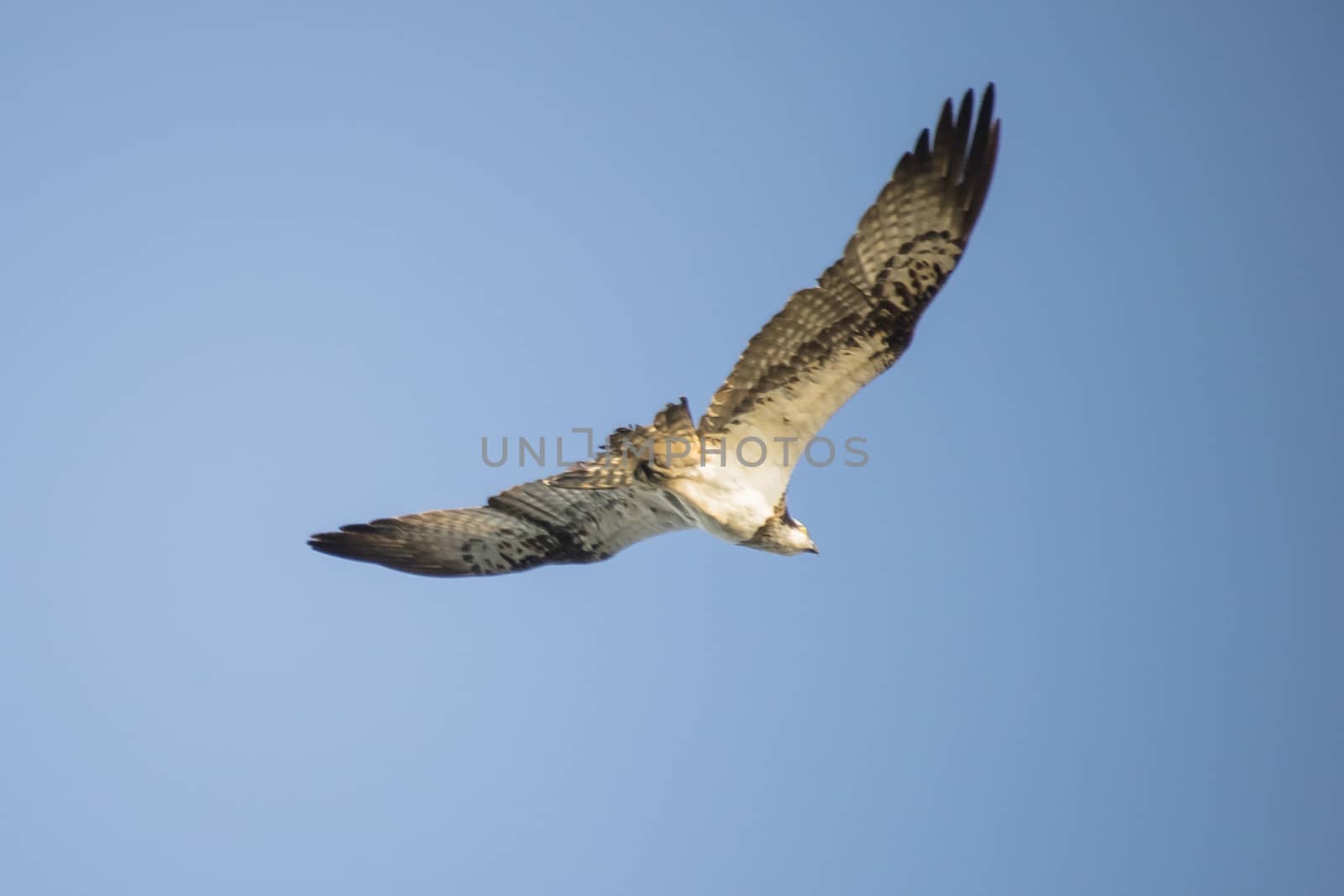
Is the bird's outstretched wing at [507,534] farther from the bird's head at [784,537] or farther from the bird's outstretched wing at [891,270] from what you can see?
the bird's outstretched wing at [891,270]

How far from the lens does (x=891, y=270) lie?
8391 millimetres

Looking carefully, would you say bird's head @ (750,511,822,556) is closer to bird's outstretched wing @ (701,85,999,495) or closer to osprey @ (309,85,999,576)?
osprey @ (309,85,999,576)

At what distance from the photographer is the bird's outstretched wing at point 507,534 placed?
9.70 m

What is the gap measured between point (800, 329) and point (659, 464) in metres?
1.37

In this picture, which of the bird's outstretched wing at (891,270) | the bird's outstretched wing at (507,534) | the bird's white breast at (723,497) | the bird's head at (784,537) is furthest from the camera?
the bird's outstretched wing at (507,534)

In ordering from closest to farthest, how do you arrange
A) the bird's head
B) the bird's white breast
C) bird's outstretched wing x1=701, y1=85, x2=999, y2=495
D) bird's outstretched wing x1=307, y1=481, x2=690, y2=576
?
bird's outstretched wing x1=701, y1=85, x2=999, y2=495, the bird's white breast, the bird's head, bird's outstretched wing x1=307, y1=481, x2=690, y2=576

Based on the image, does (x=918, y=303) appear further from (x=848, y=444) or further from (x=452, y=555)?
(x=452, y=555)

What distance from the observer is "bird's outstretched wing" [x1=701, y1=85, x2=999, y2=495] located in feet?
27.3

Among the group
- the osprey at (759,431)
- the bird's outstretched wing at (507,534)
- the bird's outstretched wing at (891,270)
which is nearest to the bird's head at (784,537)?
the osprey at (759,431)

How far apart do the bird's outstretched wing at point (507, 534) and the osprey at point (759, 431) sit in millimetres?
10

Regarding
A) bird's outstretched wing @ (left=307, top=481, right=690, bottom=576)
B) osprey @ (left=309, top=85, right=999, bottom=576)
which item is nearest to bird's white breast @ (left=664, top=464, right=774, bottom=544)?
osprey @ (left=309, top=85, right=999, bottom=576)

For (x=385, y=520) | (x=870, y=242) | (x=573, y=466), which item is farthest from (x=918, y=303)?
(x=385, y=520)

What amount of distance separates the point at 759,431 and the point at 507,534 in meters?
2.19

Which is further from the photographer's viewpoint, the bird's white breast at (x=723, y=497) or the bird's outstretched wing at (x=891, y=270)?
the bird's white breast at (x=723, y=497)
